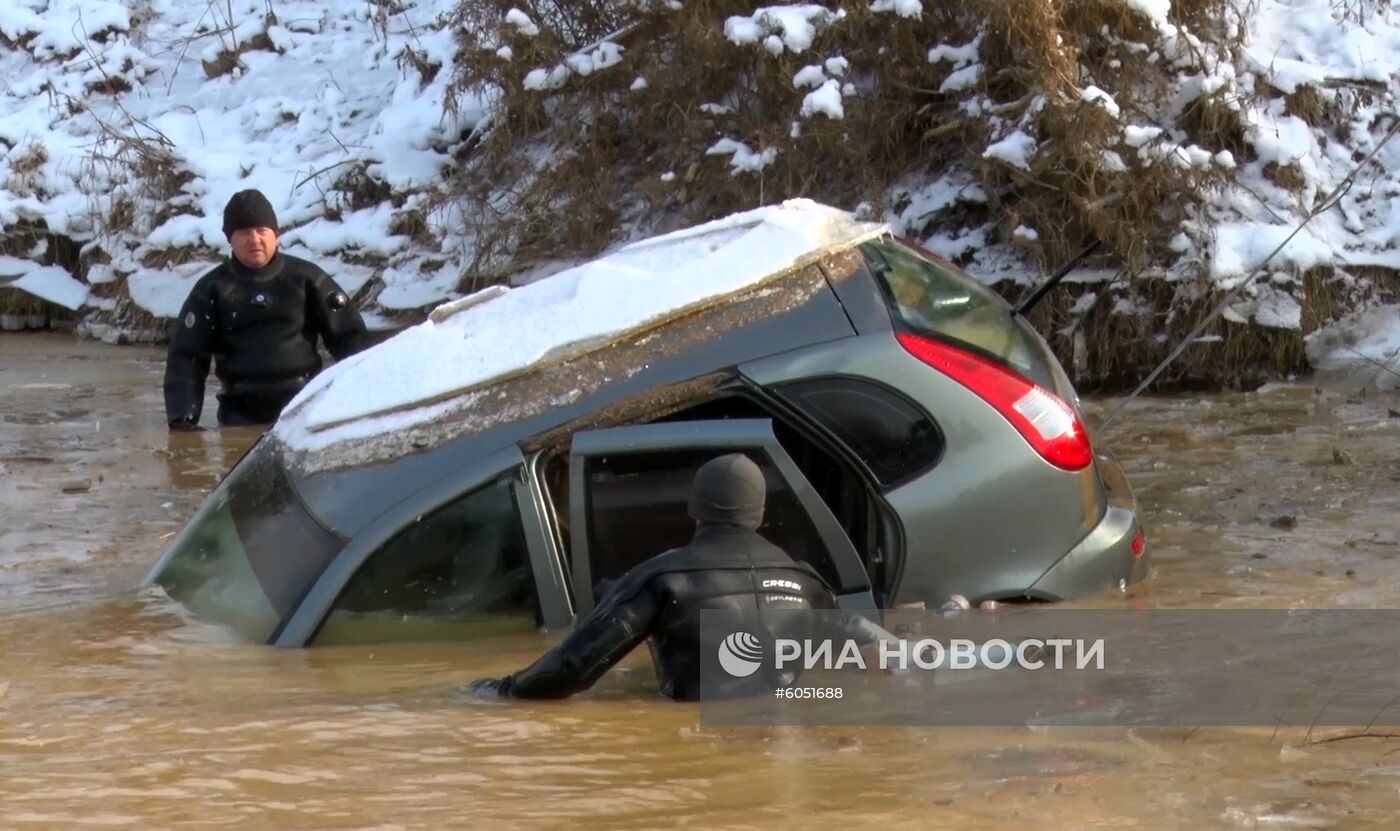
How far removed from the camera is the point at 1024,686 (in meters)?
4.52

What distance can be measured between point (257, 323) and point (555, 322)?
382cm

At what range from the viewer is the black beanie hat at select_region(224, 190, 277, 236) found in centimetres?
822

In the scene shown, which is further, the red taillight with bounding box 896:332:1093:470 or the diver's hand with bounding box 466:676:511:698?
the red taillight with bounding box 896:332:1093:470

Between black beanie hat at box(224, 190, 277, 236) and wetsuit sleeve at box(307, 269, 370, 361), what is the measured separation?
38 centimetres

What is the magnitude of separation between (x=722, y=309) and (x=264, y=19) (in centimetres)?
1156

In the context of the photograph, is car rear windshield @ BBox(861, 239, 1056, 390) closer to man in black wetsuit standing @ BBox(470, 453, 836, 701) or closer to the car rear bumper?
the car rear bumper

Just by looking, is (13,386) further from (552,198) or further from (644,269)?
(644,269)

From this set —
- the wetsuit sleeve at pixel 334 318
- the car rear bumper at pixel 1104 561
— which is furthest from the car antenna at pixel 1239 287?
the wetsuit sleeve at pixel 334 318

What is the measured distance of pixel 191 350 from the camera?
331 inches

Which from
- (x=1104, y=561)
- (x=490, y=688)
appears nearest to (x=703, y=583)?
(x=490, y=688)

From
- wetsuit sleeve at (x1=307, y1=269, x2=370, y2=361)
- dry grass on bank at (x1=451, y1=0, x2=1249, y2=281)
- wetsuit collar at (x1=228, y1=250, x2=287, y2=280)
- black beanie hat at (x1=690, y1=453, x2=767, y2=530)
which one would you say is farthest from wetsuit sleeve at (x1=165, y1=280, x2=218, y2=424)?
black beanie hat at (x1=690, y1=453, x2=767, y2=530)

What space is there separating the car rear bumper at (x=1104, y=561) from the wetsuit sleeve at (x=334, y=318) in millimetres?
4304

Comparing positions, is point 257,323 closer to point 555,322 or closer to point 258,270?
point 258,270

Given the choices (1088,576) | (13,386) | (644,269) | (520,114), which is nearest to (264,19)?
(520,114)
